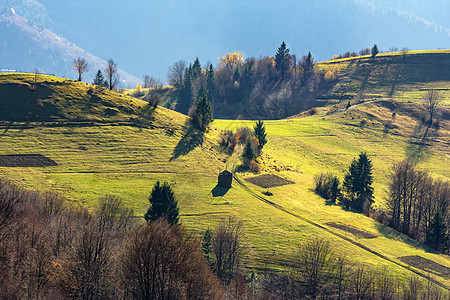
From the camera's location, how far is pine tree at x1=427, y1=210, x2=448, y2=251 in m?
73.1

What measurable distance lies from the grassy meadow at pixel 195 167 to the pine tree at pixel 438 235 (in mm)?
6138

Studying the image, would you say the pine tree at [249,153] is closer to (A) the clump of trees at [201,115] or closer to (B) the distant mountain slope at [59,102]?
(A) the clump of trees at [201,115]

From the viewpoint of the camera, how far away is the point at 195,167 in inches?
3445

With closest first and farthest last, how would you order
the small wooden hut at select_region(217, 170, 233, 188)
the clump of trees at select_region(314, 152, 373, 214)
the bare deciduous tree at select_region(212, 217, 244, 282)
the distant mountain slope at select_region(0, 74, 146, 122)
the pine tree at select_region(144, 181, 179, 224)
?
1. the bare deciduous tree at select_region(212, 217, 244, 282)
2. the pine tree at select_region(144, 181, 179, 224)
3. the small wooden hut at select_region(217, 170, 233, 188)
4. the clump of trees at select_region(314, 152, 373, 214)
5. the distant mountain slope at select_region(0, 74, 146, 122)

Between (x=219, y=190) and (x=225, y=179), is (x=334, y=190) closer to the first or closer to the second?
(x=225, y=179)

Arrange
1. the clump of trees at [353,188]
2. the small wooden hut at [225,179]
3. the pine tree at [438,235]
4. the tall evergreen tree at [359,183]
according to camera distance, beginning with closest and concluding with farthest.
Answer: the pine tree at [438,235], the small wooden hut at [225,179], the clump of trees at [353,188], the tall evergreen tree at [359,183]

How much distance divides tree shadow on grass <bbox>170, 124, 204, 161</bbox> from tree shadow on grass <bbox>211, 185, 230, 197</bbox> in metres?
15.1

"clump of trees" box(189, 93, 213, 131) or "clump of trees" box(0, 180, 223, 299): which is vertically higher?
"clump of trees" box(189, 93, 213, 131)

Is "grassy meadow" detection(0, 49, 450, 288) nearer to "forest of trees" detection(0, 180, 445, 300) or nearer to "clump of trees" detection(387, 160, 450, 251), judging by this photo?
"forest of trees" detection(0, 180, 445, 300)

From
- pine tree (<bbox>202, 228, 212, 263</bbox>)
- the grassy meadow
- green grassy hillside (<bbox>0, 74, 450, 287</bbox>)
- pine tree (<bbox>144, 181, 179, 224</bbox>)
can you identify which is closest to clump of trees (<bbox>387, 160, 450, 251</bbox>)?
the grassy meadow

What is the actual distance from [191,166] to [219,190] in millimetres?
A: 12127

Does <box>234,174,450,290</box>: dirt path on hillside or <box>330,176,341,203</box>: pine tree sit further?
<box>330,176,341,203</box>: pine tree

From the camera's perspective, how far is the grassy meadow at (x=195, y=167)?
63219 mm

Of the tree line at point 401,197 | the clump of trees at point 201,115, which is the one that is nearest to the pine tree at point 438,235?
the tree line at point 401,197
